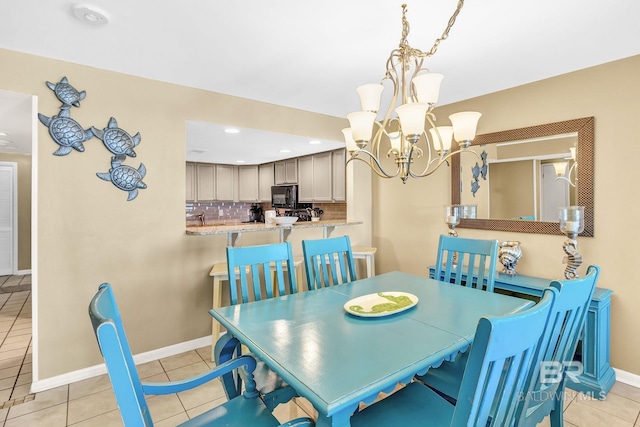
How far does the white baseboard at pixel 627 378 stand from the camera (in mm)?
2332

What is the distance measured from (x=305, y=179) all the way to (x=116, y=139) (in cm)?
302

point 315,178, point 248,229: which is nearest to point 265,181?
point 315,178

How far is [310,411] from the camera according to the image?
1643 millimetres

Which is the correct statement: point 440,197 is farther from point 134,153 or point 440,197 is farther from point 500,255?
point 134,153

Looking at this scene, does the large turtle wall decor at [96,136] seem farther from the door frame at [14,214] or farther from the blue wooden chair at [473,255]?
the door frame at [14,214]

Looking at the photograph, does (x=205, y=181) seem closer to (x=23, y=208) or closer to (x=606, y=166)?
(x=23, y=208)

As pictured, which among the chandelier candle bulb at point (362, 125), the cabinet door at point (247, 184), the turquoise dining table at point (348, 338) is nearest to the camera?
the turquoise dining table at point (348, 338)

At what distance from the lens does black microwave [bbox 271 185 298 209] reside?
5.50 m

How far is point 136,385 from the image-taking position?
1.11 meters

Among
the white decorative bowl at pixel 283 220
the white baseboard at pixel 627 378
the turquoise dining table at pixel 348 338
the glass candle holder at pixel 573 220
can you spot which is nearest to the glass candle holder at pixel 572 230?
the glass candle holder at pixel 573 220

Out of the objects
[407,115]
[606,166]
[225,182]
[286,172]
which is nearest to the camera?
[407,115]

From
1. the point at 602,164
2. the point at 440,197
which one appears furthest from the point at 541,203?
the point at 440,197

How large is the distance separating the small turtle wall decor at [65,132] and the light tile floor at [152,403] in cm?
168

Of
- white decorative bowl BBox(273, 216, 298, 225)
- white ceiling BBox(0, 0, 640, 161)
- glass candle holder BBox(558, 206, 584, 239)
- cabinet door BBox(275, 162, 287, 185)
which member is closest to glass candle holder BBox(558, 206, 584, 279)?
glass candle holder BBox(558, 206, 584, 239)
